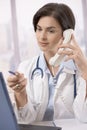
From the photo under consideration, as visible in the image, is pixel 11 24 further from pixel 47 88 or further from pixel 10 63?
pixel 47 88

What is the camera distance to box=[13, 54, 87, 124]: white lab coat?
1.20 meters

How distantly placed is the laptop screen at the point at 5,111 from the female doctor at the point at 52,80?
11.7 inches

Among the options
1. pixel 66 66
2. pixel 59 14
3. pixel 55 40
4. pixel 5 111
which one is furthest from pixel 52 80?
pixel 5 111

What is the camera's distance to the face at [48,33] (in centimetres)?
136

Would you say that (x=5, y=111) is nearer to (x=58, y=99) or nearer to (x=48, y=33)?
(x=58, y=99)

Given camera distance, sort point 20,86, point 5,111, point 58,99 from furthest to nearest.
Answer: point 58,99 → point 20,86 → point 5,111

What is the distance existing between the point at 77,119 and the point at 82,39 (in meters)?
0.79

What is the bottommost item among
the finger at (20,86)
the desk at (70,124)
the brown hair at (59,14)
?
the desk at (70,124)

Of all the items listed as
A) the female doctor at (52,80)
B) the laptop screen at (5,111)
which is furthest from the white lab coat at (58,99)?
the laptop screen at (5,111)

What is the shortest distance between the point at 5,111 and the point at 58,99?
1.77 feet

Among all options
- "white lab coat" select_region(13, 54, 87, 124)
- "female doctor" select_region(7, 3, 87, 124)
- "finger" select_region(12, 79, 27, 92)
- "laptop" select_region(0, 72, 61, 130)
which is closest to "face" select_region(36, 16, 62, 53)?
"female doctor" select_region(7, 3, 87, 124)

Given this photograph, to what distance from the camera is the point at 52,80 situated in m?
1.35

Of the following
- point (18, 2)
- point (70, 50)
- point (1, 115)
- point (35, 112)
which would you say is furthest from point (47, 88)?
point (18, 2)

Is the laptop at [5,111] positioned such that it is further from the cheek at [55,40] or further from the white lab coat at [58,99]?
the cheek at [55,40]
